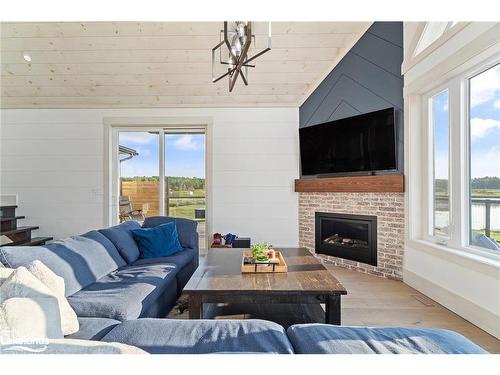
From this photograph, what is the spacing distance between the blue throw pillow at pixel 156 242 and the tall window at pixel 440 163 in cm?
304

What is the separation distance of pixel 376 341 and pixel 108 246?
8.25 ft

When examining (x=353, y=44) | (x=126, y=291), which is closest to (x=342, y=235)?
(x=353, y=44)

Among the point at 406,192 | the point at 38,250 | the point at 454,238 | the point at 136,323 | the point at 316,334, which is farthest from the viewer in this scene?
the point at 406,192

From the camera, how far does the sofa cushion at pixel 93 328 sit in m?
1.57

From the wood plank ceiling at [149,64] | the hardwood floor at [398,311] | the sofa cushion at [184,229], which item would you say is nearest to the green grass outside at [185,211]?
the sofa cushion at [184,229]

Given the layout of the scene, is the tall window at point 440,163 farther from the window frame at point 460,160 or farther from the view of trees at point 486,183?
the view of trees at point 486,183

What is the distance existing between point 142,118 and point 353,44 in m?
3.63

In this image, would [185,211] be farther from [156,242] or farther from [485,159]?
[485,159]

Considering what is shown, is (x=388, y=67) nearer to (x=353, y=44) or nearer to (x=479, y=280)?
(x=353, y=44)

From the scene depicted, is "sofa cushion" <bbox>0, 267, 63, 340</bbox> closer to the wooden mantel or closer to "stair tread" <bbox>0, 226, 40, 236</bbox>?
the wooden mantel

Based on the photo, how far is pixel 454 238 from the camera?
3119mm

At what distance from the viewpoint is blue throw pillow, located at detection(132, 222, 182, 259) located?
11.2ft
